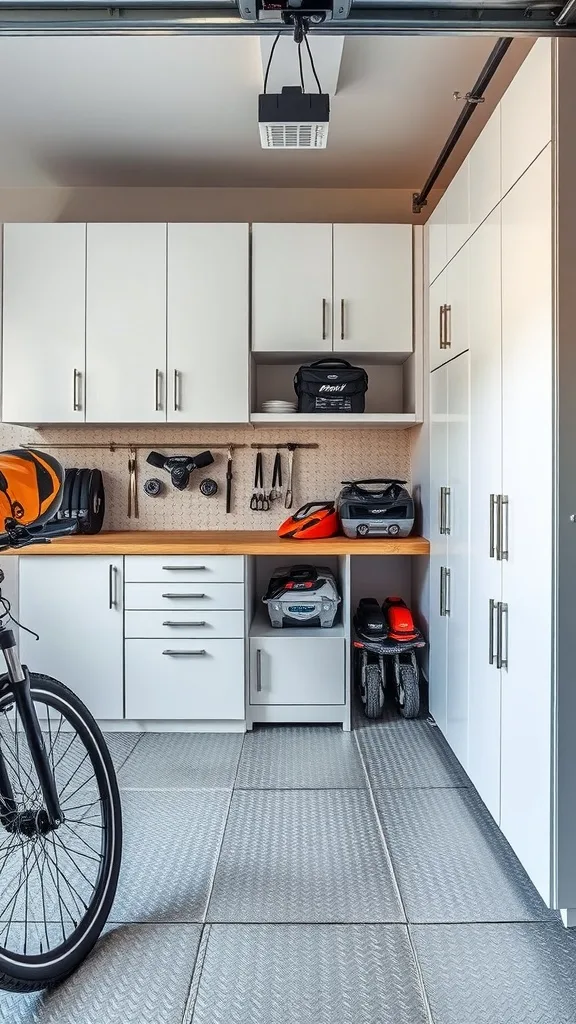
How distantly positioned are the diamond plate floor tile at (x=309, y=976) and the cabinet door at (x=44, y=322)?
2419 mm

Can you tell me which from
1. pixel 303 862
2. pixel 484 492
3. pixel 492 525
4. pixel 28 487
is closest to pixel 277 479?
pixel 484 492

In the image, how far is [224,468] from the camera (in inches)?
137

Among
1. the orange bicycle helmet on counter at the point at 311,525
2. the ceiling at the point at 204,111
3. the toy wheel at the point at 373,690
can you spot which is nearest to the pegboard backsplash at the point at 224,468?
the orange bicycle helmet on counter at the point at 311,525

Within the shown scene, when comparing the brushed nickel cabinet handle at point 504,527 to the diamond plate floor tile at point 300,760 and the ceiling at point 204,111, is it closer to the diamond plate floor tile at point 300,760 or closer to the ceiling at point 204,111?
the diamond plate floor tile at point 300,760

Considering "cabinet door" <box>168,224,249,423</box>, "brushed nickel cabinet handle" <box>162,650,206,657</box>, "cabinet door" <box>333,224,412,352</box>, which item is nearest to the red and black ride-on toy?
"brushed nickel cabinet handle" <box>162,650,206,657</box>

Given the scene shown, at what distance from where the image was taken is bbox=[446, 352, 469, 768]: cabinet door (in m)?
2.31

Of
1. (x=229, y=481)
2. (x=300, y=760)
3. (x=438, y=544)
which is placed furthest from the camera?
(x=229, y=481)

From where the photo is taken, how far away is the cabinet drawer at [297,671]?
2.86 metres

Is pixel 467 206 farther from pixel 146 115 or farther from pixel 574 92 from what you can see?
pixel 146 115

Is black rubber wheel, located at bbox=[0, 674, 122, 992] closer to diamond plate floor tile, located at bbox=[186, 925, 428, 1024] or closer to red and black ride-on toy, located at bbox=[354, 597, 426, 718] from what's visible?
diamond plate floor tile, located at bbox=[186, 925, 428, 1024]

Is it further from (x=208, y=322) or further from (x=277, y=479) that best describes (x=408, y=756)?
(x=208, y=322)

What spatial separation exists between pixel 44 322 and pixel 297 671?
215 centimetres

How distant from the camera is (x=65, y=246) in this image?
3.05m

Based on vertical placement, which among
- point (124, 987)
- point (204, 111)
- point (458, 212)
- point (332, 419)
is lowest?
point (124, 987)
